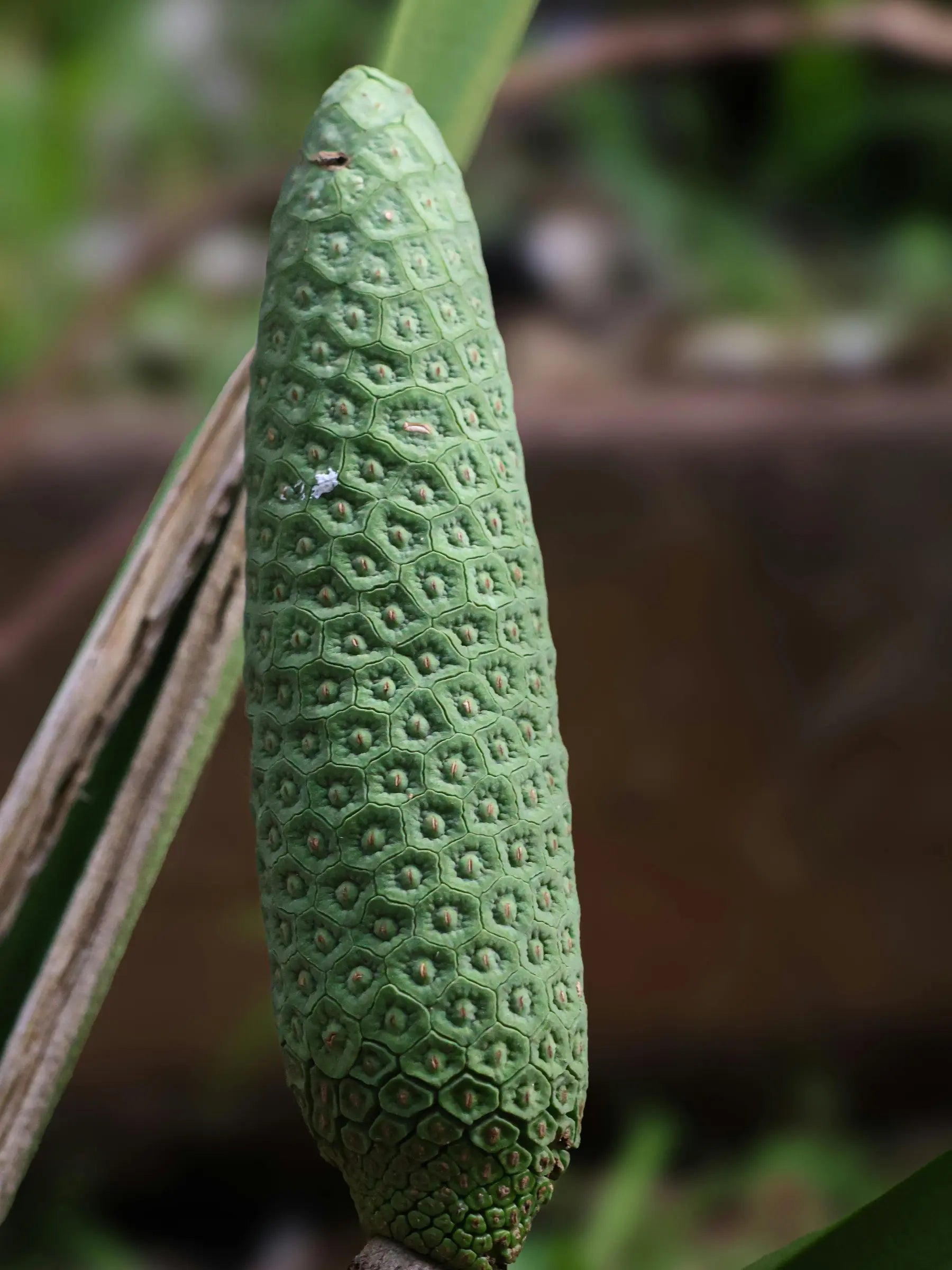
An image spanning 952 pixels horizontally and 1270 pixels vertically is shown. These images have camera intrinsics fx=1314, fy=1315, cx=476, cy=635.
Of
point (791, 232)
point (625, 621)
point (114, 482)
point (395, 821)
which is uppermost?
point (791, 232)

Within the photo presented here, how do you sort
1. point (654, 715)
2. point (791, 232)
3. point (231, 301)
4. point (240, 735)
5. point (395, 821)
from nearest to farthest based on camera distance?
point (395, 821) < point (240, 735) < point (654, 715) < point (231, 301) < point (791, 232)

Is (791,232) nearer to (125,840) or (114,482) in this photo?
(114,482)

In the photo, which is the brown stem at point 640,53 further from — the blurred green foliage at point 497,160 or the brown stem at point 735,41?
the blurred green foliage at point 497,160

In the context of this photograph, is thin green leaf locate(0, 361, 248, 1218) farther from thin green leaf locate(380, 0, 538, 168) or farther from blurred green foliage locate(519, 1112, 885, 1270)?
blurred green foliage locate(519, 1112, 885, 1270)

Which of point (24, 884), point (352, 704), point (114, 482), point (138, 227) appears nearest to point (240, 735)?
point (114, 482)

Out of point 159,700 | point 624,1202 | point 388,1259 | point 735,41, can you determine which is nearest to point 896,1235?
point 388,1259

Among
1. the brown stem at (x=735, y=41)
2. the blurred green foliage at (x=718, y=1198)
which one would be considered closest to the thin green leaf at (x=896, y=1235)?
the brown stem at (x=735, y=41)
